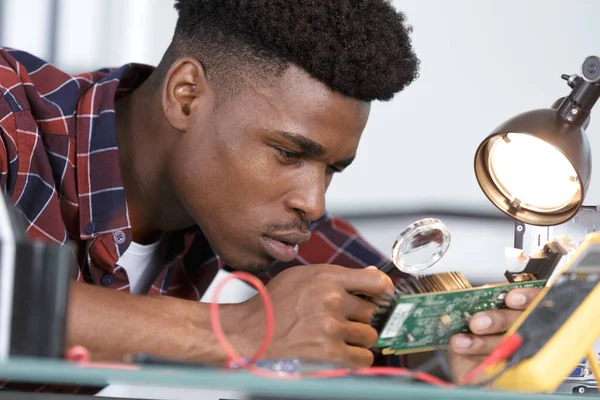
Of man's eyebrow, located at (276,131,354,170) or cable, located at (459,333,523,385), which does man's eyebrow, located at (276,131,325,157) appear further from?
cable, located at (459,333,523,385)

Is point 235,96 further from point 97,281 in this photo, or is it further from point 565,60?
point 565,60

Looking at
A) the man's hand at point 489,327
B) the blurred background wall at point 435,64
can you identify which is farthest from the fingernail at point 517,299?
the blurred background wall at point 435,64

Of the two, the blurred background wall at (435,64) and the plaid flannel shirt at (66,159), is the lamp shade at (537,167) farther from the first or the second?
the blurred background wall at (435,64)

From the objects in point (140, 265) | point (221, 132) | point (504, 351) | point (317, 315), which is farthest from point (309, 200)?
point (504, 351)

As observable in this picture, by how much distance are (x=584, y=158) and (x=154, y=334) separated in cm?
68

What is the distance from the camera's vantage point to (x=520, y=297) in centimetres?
116

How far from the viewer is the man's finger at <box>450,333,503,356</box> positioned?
1191 millimetres

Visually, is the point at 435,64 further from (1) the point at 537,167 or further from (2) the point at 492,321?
(2) the point at 492,321

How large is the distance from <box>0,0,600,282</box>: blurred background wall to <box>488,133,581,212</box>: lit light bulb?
1490mm

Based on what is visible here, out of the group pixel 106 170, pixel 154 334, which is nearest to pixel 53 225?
pixel 106 170

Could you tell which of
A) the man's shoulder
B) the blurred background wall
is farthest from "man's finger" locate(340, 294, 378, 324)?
the blurred background wall

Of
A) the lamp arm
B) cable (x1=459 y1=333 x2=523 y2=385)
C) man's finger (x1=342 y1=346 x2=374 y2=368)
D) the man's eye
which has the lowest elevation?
man's finger (x1=342 y1=346 x2=374 y2=368)

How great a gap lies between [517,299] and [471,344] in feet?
0.33

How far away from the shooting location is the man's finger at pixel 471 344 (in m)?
1.19
